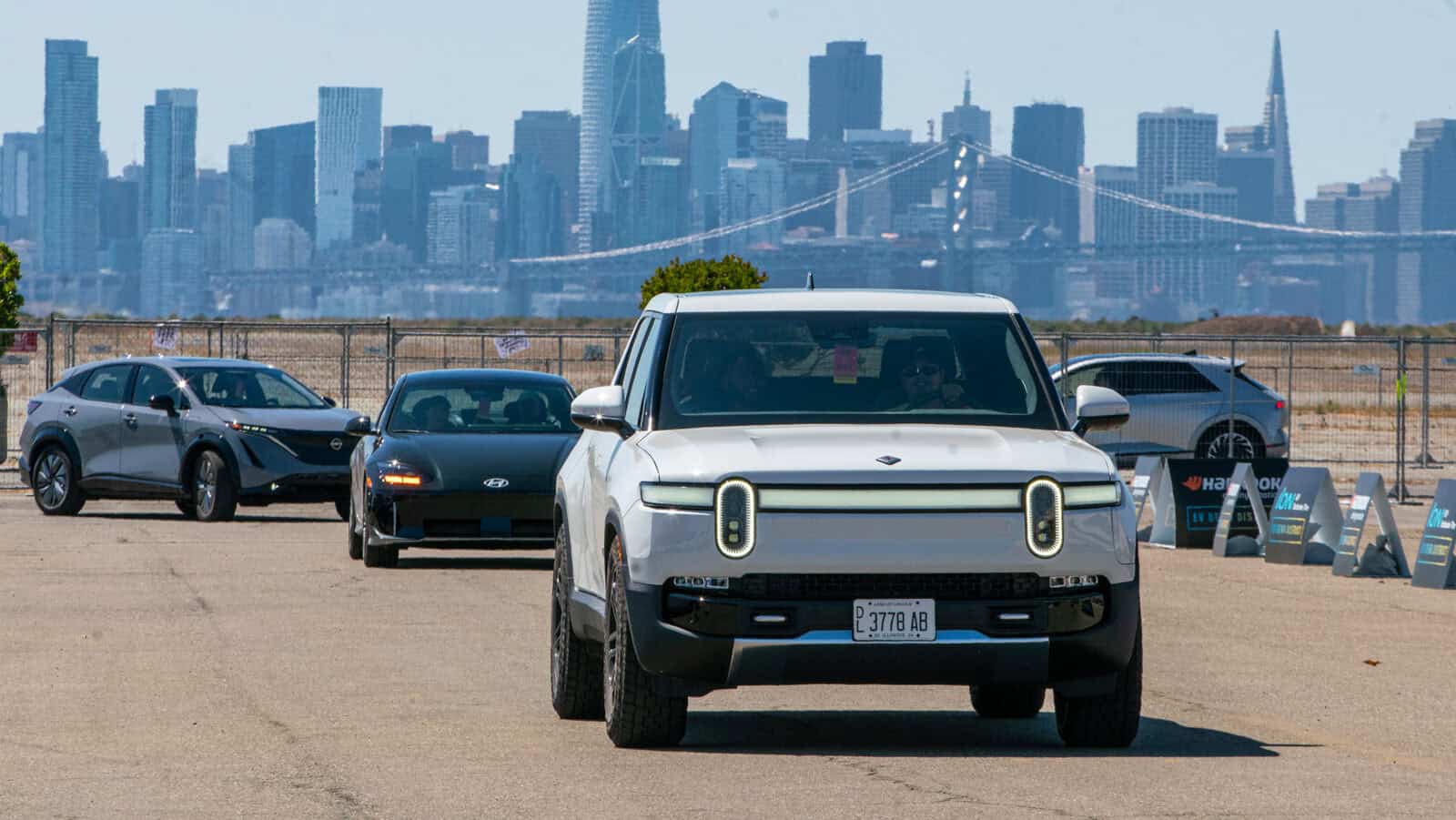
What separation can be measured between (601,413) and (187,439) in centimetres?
1486

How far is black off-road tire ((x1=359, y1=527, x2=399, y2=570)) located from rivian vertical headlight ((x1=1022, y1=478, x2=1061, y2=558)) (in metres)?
10.1

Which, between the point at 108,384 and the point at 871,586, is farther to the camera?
the point at 108,384

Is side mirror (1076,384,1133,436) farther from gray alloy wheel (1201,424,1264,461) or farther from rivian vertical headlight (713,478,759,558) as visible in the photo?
gray alloy wheel (1201,424,1264,461)

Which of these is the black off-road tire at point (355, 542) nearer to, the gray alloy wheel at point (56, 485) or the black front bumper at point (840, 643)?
the gray alloy wheel at point (56, 485)

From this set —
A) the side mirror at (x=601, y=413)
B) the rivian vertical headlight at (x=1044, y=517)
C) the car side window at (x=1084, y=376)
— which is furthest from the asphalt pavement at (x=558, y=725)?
the car side window at (x=1084, y=376)

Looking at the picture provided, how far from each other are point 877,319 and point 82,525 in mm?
15201

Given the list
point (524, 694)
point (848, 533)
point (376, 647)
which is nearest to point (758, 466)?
point (848, 533)

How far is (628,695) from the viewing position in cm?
895

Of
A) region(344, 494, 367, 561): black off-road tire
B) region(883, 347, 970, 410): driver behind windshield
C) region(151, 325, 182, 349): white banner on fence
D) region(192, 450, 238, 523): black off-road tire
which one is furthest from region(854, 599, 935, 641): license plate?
region(151, 325, 182, 349): white banner on fence

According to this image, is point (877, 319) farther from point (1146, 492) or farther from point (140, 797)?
point (1146, 492)

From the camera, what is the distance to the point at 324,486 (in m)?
22.9

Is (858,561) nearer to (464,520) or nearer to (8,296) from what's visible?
(464,520)

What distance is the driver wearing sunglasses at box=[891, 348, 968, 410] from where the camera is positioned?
948cm

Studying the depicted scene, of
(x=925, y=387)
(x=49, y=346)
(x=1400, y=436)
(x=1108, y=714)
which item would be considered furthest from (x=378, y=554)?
(x=1400, y=436)
